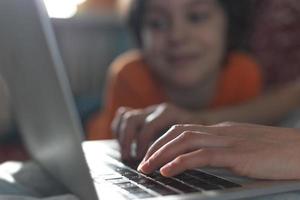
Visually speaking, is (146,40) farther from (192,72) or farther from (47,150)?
(47,150)

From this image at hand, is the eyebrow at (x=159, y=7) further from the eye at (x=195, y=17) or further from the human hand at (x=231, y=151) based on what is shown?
the human hand at (x=231, y=151)

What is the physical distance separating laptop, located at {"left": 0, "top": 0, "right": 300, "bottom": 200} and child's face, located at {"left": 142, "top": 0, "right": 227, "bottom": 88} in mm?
780

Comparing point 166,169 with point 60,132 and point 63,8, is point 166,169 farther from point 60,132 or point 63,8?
point 63,8

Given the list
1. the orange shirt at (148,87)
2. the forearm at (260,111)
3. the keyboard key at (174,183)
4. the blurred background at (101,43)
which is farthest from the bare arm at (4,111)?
the keyboard key at (174,183)

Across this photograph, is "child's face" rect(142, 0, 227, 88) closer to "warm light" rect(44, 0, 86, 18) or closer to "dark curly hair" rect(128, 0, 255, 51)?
"dark curly hair" rect(128, 0, 255, 51)

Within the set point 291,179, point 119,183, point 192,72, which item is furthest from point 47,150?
point 192,72

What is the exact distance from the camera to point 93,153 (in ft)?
2.63

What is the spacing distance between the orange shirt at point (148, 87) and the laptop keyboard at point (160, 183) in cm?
87

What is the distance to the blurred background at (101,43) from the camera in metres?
1.65

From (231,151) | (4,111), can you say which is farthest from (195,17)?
(231,151)

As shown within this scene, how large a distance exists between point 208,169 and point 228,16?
39.2 inches

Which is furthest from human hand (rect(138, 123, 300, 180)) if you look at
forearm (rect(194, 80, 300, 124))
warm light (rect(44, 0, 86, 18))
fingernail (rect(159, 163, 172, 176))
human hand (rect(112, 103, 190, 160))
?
warm light (rect(44, 0, 86, 18))

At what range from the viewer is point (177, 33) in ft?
4.58

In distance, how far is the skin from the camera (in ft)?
4.60
